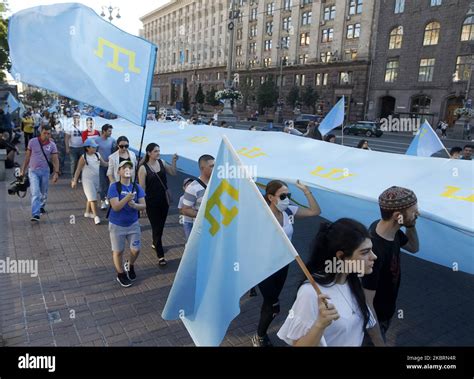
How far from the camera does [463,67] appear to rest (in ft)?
128

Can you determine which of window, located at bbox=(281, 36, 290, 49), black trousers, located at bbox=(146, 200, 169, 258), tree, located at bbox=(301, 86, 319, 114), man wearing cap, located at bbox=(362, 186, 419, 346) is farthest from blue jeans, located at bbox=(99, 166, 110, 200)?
window, located at bbox=(281, 36, 290, 49)

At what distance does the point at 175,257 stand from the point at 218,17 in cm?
7865

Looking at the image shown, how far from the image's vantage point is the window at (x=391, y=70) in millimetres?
44844

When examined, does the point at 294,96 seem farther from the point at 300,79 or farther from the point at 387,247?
the point at 387,247

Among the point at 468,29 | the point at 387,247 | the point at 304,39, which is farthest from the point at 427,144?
the point at 304,39

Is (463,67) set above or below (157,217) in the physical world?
above

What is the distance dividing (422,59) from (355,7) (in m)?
11.9

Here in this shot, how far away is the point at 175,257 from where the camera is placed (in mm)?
6531

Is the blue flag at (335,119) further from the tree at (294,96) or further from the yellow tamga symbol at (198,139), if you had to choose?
the tree at (294,96)

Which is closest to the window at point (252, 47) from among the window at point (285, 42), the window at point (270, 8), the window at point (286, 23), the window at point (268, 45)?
the window at point (268, 45)

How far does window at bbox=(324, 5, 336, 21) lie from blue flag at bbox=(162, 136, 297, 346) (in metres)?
54.8
